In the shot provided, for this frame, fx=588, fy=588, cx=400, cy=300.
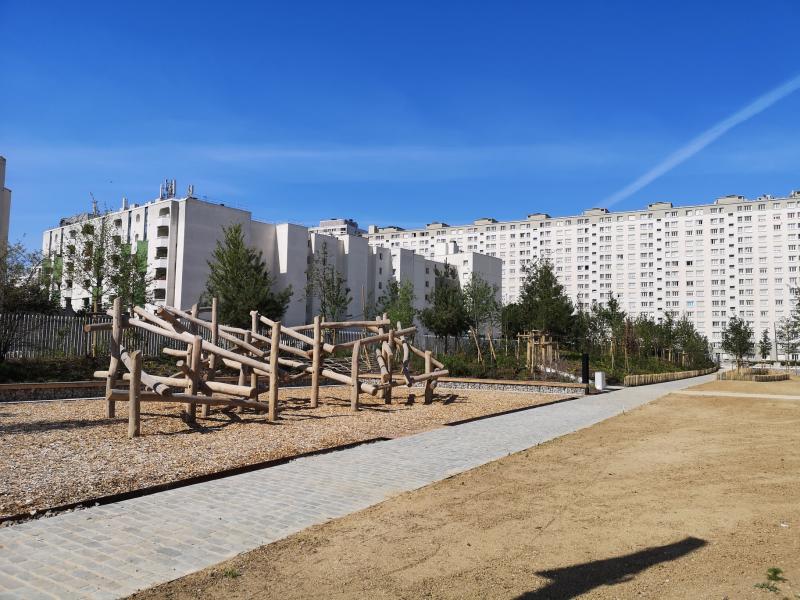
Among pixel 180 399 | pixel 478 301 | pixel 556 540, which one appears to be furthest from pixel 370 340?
pixel 478 301

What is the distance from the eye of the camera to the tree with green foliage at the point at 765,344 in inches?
3589

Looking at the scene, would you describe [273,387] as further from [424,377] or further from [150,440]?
[424,377]

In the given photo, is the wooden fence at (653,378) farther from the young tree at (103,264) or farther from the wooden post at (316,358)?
the young tree at (103,264)

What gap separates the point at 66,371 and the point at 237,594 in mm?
17839

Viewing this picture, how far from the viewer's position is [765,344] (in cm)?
9269

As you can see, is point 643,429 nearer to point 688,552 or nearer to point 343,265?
point 688,552

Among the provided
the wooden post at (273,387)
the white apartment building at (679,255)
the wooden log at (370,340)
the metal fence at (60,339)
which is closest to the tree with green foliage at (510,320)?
the wooden log at (370,340)

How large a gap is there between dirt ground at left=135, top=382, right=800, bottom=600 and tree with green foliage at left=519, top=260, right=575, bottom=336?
24.7m

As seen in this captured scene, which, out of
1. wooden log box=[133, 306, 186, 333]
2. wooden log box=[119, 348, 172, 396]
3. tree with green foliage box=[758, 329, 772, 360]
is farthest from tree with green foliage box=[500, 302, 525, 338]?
tree with green foliage box=[758, 329, 772, 360]

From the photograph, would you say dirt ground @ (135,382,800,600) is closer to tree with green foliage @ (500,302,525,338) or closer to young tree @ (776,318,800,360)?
tree with green foliage @ (500,302,525,338)

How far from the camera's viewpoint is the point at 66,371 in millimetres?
18969

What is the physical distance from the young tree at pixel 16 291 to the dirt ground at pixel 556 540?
17976mm

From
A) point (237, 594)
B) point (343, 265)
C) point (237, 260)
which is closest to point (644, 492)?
point (237, 594)

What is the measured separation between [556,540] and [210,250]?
58831mm
